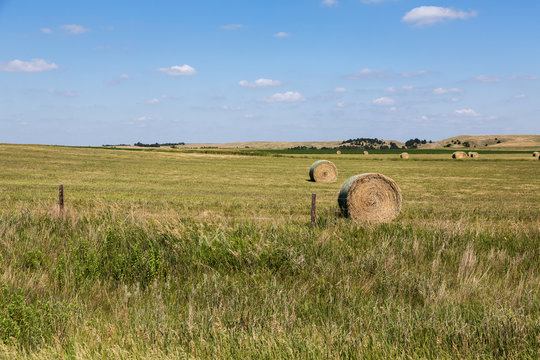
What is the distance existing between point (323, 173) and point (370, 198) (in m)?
16.4

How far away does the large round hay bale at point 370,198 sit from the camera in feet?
54.4

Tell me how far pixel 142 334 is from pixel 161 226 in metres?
3.12

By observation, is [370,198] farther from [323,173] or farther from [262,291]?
[323,173]

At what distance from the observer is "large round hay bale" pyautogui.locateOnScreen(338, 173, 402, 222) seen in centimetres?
1659

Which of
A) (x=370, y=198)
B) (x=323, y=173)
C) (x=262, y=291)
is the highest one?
(x=323, y=173)

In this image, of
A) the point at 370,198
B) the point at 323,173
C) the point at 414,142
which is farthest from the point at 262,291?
the point at 414,142

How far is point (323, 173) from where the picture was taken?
33.3m

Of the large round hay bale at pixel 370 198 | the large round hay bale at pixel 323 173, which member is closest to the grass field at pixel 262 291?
the large round hay bale at pixel 370 198

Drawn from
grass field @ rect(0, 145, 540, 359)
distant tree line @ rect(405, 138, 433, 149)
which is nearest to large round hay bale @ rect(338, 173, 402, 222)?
grass field @ rect(0, 145, 540, 359)

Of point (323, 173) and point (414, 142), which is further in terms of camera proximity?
point (414, 142)

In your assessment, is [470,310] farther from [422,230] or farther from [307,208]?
[307,208]

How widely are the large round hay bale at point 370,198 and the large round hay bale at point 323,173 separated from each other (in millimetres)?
15304

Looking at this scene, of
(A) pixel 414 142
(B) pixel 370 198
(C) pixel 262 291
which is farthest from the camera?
(A) pixel 414 142

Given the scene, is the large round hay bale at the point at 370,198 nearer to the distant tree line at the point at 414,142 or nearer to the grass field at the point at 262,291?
the grass field at the point at 262,291
